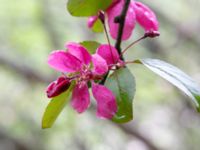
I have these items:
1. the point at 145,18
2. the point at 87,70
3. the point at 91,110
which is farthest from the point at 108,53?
the point at 91,110

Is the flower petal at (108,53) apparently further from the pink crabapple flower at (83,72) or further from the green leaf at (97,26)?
the green leaf at (97,26)

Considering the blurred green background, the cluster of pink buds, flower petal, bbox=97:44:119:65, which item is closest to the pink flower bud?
the cluster of pink buds

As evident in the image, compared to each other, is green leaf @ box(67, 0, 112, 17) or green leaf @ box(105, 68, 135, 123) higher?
green leaf @ box(67, 0, 112, 17)

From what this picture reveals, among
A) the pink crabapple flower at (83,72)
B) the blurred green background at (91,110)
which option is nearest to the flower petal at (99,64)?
the pink crabapple flower at (83,72)

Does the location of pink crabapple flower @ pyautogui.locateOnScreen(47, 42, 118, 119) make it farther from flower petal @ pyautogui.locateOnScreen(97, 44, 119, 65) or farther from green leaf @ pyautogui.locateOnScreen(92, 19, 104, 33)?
green leaf @ pyautogui.locateOnScreen(92, 19, 104, 33)

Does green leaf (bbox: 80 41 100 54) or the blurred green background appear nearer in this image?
green leaf (bbox: 80 41 100 54)

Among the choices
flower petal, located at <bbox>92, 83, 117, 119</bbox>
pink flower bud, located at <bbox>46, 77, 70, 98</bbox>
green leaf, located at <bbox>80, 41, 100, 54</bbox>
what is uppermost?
pink flower bud, located at <bbox>46, 77, 70, 98</bbox>

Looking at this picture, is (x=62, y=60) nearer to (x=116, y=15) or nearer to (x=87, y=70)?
(x=87, y=70)
